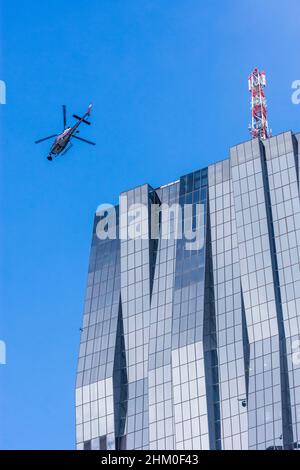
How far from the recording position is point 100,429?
617 ft

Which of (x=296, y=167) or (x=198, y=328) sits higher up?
(x=296, y=167)

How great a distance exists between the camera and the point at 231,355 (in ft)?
594

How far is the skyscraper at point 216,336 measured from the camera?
6914 inches

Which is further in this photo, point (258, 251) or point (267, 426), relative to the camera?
point (258, 251)

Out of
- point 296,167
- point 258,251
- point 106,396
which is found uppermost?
point 296,167

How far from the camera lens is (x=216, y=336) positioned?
184 m

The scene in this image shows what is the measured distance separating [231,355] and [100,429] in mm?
24804

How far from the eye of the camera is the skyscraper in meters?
176

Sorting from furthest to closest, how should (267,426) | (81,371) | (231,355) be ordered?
(81,371), (231,355), (267,426)

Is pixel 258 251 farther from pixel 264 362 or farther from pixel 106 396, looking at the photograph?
pixel 106 396

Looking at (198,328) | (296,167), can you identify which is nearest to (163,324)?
(198,328)

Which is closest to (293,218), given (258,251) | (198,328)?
(258,251)

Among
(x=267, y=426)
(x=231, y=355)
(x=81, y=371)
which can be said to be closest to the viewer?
(x=267, y=426)

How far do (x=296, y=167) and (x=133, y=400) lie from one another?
150 ft
